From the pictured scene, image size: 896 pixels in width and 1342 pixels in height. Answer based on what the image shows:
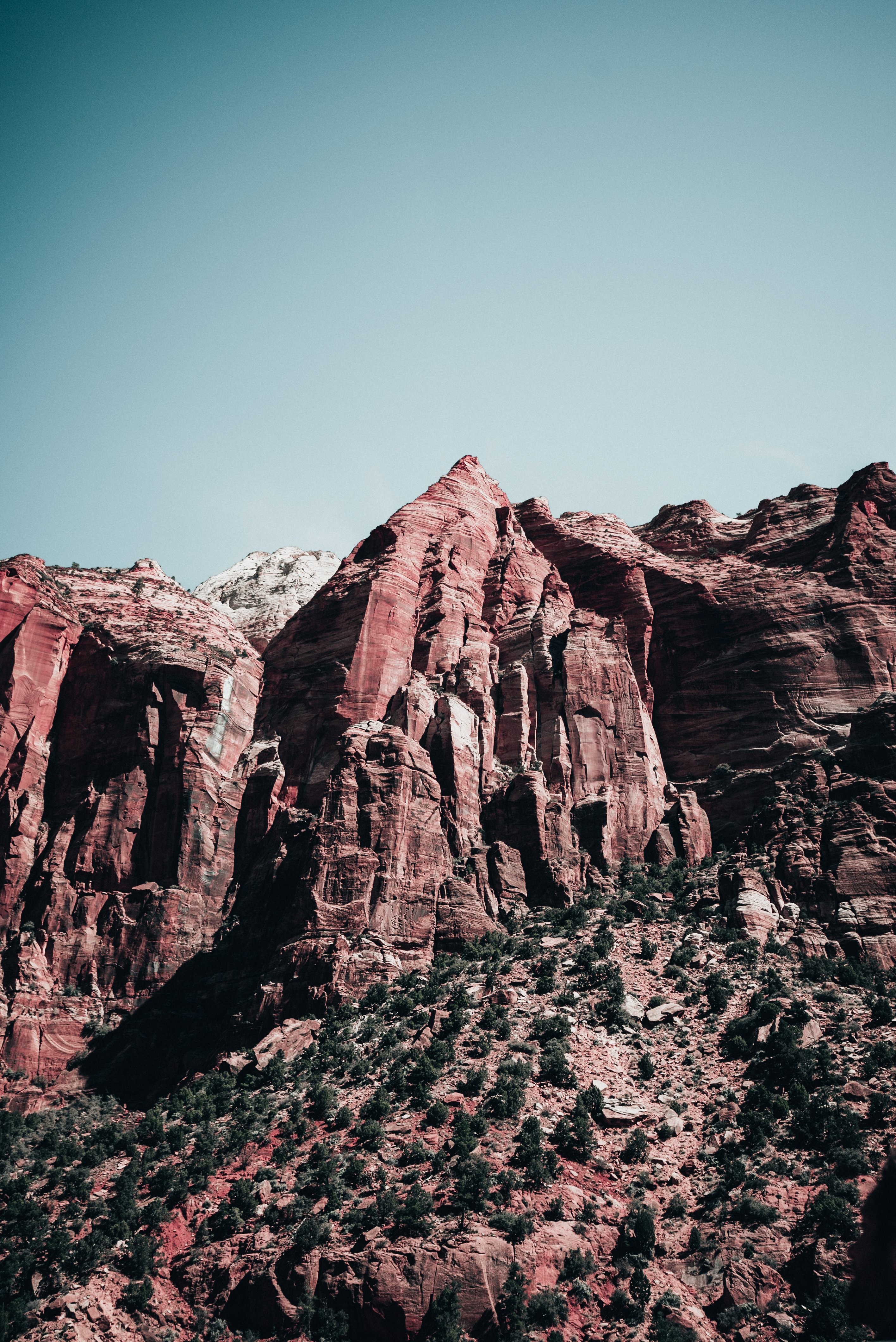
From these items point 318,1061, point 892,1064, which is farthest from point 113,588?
point 892,1064

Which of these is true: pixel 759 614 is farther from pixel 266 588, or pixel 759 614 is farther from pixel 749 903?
pixel 266 588

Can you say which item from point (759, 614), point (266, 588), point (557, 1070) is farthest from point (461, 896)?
point (266, 588)

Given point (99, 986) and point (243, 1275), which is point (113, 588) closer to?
point (99, 986)

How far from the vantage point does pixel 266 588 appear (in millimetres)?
142375

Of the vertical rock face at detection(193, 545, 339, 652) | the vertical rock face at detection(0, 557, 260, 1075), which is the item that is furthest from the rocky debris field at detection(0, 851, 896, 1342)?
the vertical rock face at detection(193, 545, 339, 652)

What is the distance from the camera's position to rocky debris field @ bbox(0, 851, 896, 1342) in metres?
42.8

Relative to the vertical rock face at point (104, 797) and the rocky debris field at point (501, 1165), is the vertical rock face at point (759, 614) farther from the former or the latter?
the vertical rock face at point (104, 797)

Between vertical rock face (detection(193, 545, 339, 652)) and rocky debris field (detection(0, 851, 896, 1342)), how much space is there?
5927 cm

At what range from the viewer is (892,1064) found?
50.1m

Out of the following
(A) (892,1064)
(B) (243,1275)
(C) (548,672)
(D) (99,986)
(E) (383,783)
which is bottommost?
(B) (243,1275)

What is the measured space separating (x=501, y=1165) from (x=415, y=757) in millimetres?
29798

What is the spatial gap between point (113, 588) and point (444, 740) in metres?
38.1

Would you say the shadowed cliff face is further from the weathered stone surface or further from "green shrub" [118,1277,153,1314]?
"green shrub" [118,1277,153,1314]

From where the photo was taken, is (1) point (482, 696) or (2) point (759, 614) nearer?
(1) point (482, 696)
